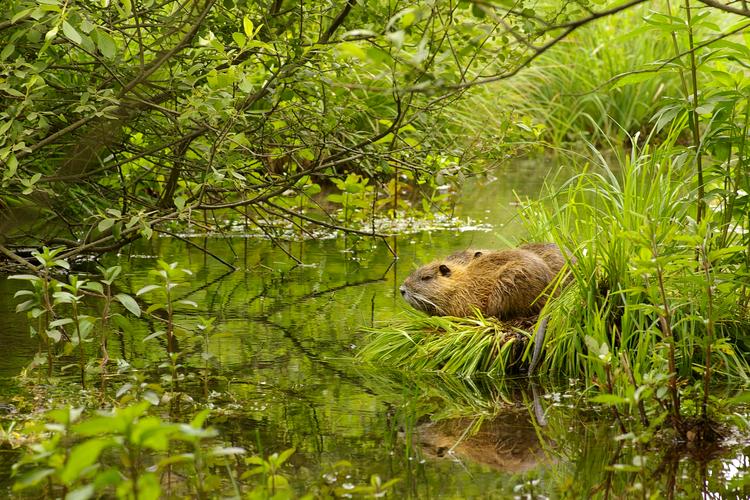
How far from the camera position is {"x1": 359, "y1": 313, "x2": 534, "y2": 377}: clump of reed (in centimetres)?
530

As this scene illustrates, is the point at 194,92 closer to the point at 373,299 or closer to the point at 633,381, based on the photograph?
the point at 373,299

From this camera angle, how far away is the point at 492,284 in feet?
18.5

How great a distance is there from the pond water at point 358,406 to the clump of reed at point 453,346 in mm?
115

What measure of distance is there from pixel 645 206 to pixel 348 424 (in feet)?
6.18

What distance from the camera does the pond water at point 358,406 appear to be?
3732mm

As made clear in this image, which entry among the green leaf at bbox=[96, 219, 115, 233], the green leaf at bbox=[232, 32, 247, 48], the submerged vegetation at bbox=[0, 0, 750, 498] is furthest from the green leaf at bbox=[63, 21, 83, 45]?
the green leaf at bbox=[96, 219, 115, 233]

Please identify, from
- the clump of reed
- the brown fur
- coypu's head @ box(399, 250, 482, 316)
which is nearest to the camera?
the clump of reed

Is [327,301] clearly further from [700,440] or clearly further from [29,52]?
[700,440]

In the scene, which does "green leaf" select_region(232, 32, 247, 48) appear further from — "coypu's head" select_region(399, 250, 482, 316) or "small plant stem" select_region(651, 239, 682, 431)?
"small plant stem" select_region(651, 239, 682, 431)

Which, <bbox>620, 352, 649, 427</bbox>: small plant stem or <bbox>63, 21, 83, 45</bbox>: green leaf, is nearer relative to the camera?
<bbox>620, 352, 649, 427</bbox>: small plant stem

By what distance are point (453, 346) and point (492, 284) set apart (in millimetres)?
424

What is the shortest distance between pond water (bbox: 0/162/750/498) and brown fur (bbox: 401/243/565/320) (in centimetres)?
44

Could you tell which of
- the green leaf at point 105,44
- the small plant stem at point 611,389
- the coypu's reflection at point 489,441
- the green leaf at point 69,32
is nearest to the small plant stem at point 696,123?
the small plant stem at point 611,389

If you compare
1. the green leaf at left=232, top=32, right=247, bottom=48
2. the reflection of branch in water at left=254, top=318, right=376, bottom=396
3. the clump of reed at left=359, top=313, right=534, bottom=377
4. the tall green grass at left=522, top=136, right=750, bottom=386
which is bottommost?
the reflection of branch in water at left=254, top=318, right=376, bottom=396
